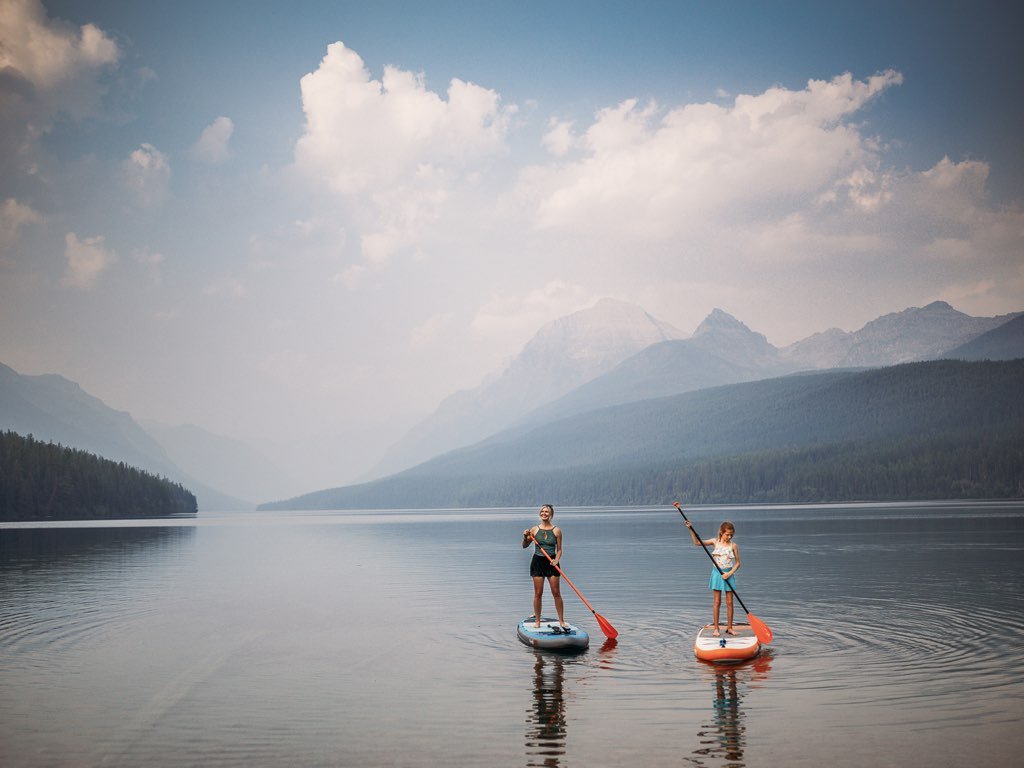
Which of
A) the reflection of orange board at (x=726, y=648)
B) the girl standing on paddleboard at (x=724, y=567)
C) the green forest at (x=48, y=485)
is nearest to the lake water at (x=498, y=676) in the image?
the reflection of orange board at (x=726, y=648)

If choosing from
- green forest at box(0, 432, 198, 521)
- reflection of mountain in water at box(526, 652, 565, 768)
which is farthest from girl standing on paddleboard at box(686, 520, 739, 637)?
green forest at box(0, 432, 198, 521)

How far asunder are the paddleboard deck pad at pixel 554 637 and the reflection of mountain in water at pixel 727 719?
3755 mm

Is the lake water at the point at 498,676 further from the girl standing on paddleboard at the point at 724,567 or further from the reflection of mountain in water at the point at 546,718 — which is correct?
the girl standing on paddleboard at the point at 724,567

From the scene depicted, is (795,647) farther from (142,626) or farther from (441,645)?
(142,626)

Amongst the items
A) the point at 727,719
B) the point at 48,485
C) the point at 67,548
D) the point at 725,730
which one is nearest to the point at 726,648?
the point at 727,719

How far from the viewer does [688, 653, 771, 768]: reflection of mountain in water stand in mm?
14797

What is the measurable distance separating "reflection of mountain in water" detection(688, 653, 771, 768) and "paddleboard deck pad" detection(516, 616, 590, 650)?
12.3 feet

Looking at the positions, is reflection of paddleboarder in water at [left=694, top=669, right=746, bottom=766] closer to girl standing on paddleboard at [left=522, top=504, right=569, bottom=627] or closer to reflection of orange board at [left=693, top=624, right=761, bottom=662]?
reflection of orange board at [left=693, top=624, right=761, bottom=662]

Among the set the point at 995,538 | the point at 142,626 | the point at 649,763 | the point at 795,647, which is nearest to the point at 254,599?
the point at 142,626

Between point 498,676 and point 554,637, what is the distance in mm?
3368

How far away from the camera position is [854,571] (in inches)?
1997

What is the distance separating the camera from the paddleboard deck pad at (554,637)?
2512cm

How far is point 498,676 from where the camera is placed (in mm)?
22469

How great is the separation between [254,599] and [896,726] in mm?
32730
